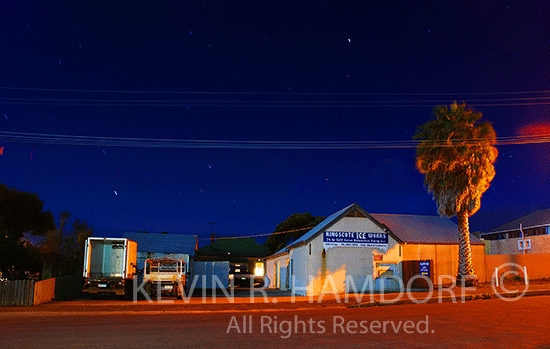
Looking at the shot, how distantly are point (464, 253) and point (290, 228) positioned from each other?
3485 cm

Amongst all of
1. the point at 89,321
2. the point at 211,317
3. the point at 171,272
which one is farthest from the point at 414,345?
the point at 171,272

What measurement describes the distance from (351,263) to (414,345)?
60.5 feet

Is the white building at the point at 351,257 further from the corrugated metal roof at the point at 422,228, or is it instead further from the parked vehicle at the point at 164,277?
the parked vehicle at the point at 164,277

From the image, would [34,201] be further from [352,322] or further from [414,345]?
[414,345]

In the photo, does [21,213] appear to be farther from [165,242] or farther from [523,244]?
[523,244]

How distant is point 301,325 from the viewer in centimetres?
1273

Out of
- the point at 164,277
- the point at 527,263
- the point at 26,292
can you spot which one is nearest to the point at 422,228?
the point at 527,263

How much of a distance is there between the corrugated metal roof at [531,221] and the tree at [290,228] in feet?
74.6

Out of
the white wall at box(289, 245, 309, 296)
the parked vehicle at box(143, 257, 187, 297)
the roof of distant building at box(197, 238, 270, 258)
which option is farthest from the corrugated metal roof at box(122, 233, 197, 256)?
the roof of distant building at box(197, 238, 270, 258)

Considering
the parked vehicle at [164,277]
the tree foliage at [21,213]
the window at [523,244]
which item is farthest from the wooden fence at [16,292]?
the window at [523,244]

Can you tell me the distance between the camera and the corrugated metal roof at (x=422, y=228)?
32156 mm

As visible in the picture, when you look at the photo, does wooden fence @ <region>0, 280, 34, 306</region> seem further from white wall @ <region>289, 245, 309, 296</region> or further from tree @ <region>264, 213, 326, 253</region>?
tree @ <region>264, 213, 326, 253</region>

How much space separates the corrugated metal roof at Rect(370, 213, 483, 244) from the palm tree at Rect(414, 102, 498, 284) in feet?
12.1

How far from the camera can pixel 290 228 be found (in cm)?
6134
